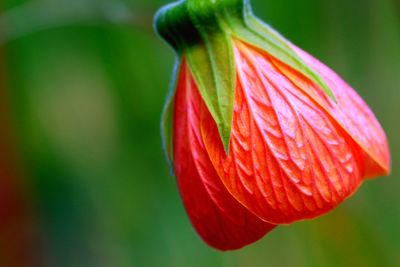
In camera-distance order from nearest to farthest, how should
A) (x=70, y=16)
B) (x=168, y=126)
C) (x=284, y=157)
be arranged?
(x=284, y=157) < (x=168, y=126) < (x=70, y=16)

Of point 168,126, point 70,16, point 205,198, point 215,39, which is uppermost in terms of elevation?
point 70,16

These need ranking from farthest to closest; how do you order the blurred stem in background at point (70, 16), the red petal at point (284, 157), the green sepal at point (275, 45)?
1. the blurred stem in background at point (70, 16)
2. the green sepal at point (275, 45)
3. the red petal at point (284, 157)

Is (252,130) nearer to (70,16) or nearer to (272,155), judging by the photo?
(272,155)

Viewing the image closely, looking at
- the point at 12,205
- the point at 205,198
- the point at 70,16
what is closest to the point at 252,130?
the point at 205,198

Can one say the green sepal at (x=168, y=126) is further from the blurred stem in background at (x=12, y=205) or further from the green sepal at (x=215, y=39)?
the blurred stem in background at (x=12, y=205)

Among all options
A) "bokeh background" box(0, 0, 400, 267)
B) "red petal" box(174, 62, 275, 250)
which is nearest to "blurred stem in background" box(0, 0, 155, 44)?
"bokeh background" box(0, 0, 400, 267)

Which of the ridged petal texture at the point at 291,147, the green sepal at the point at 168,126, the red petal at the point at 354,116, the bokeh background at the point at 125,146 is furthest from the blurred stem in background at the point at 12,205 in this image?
the red petal at the point at 354,116

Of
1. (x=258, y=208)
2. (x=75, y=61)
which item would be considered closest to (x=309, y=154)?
(x=258, y=208)

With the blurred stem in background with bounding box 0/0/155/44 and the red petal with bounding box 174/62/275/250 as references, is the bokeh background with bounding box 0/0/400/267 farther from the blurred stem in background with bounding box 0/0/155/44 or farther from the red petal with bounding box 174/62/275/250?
the red petal with bounding box 174/62/275/250
